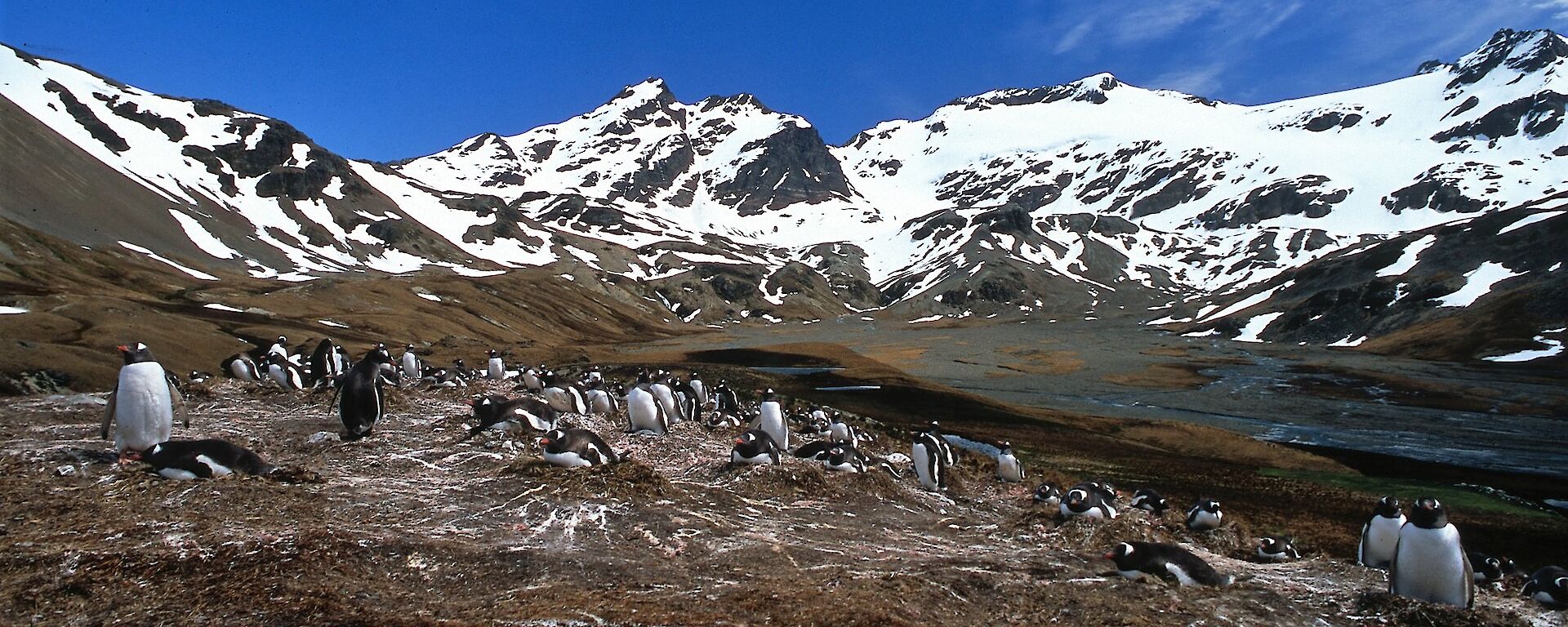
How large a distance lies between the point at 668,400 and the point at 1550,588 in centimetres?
1913

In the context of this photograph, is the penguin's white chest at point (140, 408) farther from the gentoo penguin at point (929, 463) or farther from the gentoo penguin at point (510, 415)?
the gentoo penguin at point (929, 463)

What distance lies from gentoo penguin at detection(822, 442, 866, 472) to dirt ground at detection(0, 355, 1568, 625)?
1.16ft

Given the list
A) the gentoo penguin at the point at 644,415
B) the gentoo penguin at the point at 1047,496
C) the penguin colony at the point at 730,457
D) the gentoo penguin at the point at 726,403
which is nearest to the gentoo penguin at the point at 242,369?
the penguin colony at the point at 730,457

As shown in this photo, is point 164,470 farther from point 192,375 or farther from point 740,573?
point 192,375

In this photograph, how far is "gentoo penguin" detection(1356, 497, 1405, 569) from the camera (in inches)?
502

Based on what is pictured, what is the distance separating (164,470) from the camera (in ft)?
32.5

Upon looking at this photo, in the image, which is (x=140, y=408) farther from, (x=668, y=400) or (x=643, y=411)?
(x=668, y=400)

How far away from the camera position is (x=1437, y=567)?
9.95m

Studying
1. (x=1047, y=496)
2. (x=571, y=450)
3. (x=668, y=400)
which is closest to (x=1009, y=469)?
(x=1047, y=496)

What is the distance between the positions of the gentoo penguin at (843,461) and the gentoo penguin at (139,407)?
11.1 meters

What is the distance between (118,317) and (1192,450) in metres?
48.4

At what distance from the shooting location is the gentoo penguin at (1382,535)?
41.8 ft

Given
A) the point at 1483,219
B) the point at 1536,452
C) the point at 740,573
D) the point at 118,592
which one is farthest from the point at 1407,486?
the point at 1483,219

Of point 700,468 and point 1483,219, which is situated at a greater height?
point 1483,219
